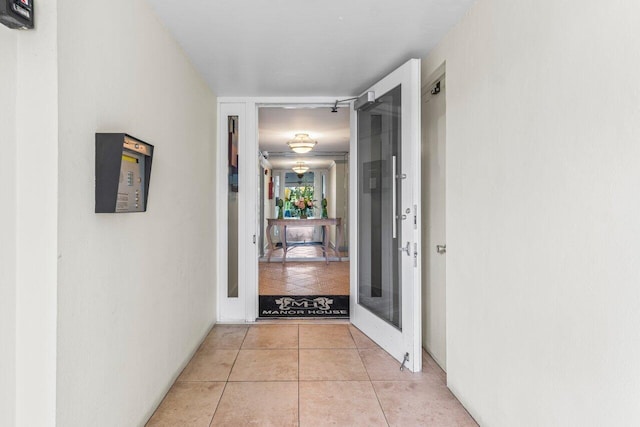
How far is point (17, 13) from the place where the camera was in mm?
1112

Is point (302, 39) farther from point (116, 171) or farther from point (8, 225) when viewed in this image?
point (8, 225)

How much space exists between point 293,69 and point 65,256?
86.1 inches

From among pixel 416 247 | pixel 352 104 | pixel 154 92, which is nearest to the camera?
pixel 154 92

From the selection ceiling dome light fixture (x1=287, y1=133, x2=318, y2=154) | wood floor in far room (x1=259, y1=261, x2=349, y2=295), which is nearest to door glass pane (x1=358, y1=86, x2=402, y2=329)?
wood floor in far room (x1=259, y1=261, x2=349, y2=295)

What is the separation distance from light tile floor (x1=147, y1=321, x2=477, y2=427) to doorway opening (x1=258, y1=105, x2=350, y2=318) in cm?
95

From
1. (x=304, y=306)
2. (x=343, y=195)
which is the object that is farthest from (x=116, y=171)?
(x=343, y=195)

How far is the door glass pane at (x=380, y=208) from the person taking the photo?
2844 millimetres

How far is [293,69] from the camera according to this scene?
2.91 m

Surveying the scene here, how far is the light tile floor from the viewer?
2.03 metres

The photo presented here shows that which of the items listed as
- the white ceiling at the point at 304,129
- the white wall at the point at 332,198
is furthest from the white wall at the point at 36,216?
the white wall at the point at 332,198

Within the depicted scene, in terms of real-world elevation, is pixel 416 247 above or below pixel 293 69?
below

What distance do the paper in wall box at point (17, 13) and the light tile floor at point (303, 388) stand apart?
6.24ft

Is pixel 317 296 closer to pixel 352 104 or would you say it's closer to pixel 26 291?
pixel 352 104

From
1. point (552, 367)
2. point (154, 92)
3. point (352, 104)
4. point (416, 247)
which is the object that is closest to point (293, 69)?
point (352, 104)
